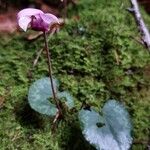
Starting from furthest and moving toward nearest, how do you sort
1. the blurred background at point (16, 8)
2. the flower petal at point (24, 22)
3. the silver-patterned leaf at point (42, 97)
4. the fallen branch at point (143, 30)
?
1. the blurred background at point (16, 8)
2. the fallen branch at point (143, 30)
3. the silver-patterned leaf at point (42, 97)
4. the flower petal at point (24, 22)

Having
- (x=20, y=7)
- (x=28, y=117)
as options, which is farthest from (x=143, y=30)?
(x=20, y=7)

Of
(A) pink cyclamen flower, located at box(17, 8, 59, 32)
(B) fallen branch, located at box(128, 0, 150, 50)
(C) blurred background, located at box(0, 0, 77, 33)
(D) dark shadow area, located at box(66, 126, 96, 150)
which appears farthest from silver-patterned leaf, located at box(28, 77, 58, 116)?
(C) blurred background, located at box(0, 0, 77, 33)

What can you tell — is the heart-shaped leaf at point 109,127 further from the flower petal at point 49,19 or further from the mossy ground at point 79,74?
the flower petal at point 49,19

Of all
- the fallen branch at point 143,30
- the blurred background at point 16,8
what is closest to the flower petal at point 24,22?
the fallen branch at point 143,30

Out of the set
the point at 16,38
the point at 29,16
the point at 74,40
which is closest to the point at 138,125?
the point at 74,40

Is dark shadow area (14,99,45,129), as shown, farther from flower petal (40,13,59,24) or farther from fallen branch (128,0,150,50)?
fallen branch (128,0,150,50)

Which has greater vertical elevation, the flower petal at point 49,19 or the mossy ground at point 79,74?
the flower petal at point 49,19

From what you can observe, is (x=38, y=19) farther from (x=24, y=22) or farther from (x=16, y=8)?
(x=16, y=8)
